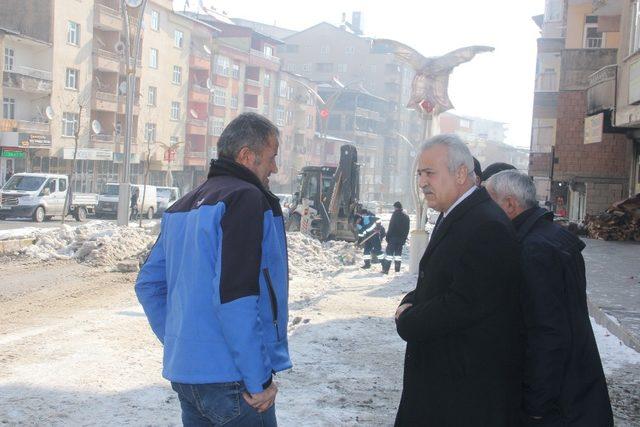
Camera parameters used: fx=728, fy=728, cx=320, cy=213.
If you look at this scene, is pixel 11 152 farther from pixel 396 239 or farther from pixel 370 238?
pixel 396 239

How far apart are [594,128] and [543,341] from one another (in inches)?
647

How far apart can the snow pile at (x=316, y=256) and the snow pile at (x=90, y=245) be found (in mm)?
3674

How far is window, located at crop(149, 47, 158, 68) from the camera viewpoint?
53.7 m

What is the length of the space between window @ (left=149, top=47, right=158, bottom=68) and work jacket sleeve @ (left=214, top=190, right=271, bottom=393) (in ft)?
175

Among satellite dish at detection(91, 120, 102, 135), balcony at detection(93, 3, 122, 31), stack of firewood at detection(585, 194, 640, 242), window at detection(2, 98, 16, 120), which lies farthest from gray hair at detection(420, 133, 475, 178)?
balcony at detection(93, 3, 122, 31)

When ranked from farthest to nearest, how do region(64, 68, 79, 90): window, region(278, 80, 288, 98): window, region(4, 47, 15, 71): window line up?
region(278, 80, 288, 98): window, region(64, 68, 79, 90): window, region(4, 47, 15, 71): window

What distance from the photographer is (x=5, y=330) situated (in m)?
9.07

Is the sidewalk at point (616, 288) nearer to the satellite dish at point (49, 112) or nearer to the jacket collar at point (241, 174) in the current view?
the jacket collar at point (241, 174)

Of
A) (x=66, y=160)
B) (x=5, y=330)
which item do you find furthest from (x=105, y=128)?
(x=5, y=330)

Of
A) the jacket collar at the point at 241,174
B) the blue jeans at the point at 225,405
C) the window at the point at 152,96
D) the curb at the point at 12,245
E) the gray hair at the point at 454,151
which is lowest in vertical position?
the curb at the point at 12,245

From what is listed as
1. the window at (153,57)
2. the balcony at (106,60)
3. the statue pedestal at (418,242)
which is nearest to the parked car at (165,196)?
the balcony at (106,60)

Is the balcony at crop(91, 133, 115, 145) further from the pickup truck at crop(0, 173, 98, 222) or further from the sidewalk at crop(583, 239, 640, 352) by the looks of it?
the sidewalk at crop(583, 239, 640, 352)

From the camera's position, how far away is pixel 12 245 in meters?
17.8

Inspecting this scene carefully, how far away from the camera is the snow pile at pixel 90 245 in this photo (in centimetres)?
1659
